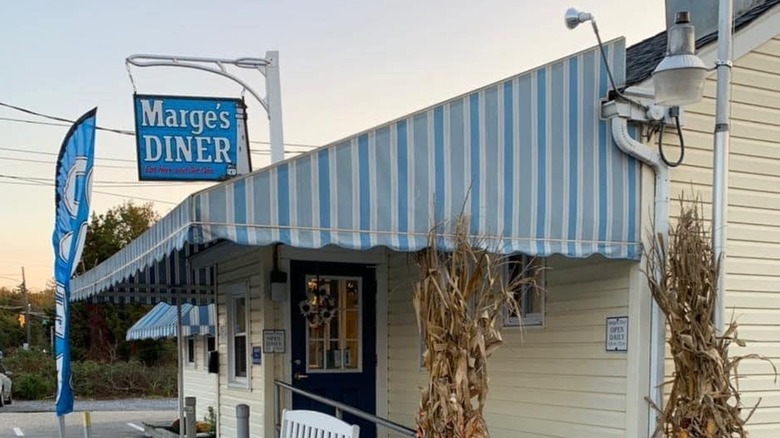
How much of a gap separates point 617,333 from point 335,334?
9.74 ft

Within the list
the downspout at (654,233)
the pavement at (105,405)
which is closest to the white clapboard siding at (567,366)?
the downspout at (654,233)

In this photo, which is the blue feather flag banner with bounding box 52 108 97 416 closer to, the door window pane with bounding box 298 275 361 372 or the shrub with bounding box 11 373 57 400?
the door window pane with bounding box 298 275 361 372

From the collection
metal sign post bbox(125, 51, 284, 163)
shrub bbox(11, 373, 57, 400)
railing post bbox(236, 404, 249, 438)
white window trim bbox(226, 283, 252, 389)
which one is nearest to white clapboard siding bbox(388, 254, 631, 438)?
railing post bbox(236, 404, 249, 438)

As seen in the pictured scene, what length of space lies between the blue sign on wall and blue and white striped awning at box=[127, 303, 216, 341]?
2.41 metres

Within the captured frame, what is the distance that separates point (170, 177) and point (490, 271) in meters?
5.12

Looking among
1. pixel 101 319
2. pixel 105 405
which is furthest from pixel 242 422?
pixel 101 319

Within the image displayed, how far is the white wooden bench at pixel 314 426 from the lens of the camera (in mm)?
3987

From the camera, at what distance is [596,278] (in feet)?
17.5

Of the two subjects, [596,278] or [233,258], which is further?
[233,258]

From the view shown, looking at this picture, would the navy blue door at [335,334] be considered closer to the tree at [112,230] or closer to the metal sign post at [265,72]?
the metal sign post at [265,72]

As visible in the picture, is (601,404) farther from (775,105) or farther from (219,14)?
(219,14)

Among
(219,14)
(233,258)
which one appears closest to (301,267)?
(233,258)

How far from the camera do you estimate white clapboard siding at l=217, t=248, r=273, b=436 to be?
269 inches

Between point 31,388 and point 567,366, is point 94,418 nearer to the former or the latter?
point 31,388
